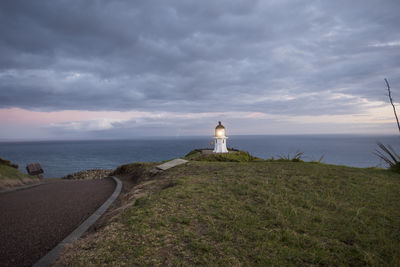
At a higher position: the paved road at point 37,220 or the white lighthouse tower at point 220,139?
the white lighthouse tower at point 220,139

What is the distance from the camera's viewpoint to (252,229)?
3.57 m

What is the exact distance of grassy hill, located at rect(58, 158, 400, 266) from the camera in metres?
2.80

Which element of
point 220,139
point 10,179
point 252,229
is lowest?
point 10,179

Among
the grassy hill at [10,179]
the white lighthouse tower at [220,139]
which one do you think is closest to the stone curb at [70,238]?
the grassy hill at [10,179]

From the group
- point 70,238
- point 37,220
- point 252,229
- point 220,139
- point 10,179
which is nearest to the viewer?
point 252,229

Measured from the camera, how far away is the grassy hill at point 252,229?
2.80m

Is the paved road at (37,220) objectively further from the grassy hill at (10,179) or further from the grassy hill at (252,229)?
the grassy hill at (10,179)

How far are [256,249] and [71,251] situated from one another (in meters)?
3.10

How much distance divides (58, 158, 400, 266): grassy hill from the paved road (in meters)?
1.37

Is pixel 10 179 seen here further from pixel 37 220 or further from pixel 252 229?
pixel 252 229

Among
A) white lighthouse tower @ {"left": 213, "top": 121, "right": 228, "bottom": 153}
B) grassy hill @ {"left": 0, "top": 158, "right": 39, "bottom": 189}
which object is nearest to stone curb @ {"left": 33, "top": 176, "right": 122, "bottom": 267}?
grassy hill @ {"left": 0, "top": 158, "right": 39, "bottom": 189}

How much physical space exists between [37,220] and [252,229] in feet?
20.1

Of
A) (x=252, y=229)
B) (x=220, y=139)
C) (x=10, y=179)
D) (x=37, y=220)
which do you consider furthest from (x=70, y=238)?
(x=220, y=139)

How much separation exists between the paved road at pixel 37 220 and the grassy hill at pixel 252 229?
4.49ft
